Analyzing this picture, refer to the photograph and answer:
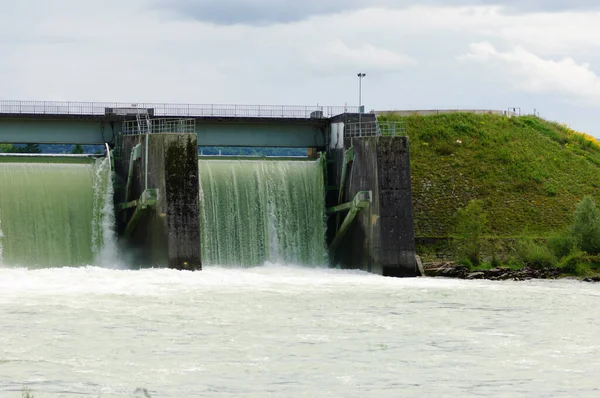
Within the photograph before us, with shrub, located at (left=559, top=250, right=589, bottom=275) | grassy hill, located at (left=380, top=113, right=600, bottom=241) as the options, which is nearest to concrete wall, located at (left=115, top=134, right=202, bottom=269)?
grassy hill, located at (left=380, top=113, right=600, bottom=241)

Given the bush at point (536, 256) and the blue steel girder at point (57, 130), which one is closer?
the bush at point (536, 256)

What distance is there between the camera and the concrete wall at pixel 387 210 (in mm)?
46094

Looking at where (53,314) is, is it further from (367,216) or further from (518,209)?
(518,209)

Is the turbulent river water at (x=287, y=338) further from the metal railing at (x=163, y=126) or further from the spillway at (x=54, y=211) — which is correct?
the metal railing at (x=163, y=126)

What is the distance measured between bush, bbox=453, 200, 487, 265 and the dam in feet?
14.1

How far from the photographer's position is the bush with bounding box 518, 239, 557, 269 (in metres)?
48.7

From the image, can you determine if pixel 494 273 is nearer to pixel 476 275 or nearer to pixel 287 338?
pixel 476 275

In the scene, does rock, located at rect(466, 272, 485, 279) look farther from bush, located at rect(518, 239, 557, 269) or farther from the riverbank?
bush, located at rect(518, 239, 557, 269)

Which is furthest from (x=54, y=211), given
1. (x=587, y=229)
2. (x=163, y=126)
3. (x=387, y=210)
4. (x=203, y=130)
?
(x=587, y=229)

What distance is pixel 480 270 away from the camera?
47938mm

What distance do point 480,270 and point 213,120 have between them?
13.7m

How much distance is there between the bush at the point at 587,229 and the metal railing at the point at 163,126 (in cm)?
1676

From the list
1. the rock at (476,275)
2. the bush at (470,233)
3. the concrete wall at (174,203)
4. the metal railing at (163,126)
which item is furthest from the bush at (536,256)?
the metal railing at (163,126)

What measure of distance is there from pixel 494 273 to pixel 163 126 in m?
15.8
